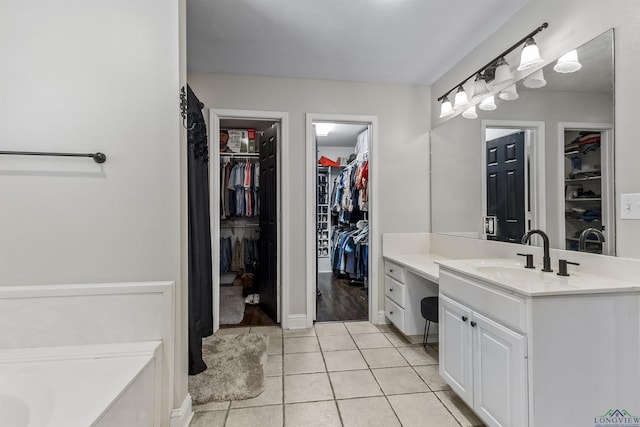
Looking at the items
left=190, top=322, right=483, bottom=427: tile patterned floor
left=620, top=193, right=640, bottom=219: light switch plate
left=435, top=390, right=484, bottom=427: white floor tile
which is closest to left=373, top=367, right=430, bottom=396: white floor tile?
left=190, top=322, right=483, bottom=427: tile patterned floor

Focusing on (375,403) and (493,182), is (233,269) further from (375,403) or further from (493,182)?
(493,182)

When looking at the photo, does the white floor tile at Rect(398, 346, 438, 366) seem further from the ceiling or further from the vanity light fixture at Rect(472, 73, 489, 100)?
the ceiling

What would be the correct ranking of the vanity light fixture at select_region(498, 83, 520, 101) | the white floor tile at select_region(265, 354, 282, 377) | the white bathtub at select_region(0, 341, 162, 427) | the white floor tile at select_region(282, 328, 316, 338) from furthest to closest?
the white floor tile at select_region(282, 328, 316, 338)
the white floor tile at select_region(265, 354, 282, 377)
the vanity light fixture at select_region(498, 83, 520, 101)
the white bathtub at select_region(0, 341, 162, 427)

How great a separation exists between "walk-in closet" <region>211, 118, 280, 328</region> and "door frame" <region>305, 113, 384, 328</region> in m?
0.36

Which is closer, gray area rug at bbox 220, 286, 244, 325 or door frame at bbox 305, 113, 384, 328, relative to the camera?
door frame at bbox 305, 113, 384, 328

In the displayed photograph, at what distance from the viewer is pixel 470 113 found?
2.53 m

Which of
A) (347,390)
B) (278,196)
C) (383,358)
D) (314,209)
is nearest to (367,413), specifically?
(347,390)

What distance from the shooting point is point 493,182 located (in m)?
2.33

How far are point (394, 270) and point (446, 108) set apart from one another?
163cm

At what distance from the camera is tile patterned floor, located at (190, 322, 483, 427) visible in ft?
5.54

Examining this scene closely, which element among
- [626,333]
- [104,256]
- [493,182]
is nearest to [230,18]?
[104,256]

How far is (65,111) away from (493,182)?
2.77 metres

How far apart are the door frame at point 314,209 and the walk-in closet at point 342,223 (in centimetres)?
26

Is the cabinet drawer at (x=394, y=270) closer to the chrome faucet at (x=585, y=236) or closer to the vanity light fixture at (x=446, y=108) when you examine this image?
the chrome faucet at (x=585, y=236)
